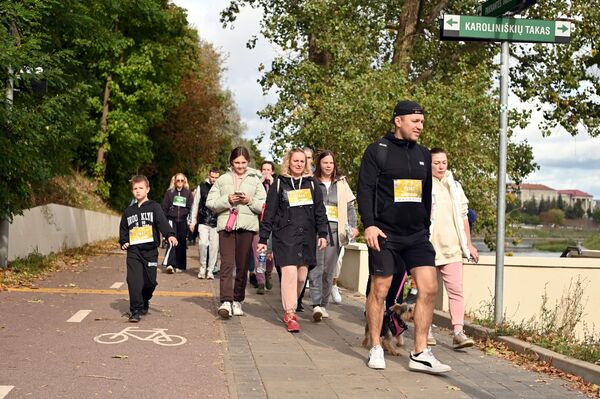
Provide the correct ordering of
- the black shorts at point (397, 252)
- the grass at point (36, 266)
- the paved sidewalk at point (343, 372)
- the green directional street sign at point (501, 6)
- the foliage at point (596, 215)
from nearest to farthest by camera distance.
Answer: the paved sidewalk at point (343, 372) → the black shorts at point (397, 252) → the green directional street sign at point (501, 6) → the grass at point (36, 266) → the foliage at point (596, 215)

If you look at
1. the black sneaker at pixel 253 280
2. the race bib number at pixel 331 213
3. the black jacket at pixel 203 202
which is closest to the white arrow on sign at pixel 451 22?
the race bib number at pixel 331 213

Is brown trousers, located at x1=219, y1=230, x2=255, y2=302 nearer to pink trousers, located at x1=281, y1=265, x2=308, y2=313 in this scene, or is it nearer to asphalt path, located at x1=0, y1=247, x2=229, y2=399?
asphalt path, located at x1=0, y1=247, x2=229, y2=399

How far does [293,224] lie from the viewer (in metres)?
9.95

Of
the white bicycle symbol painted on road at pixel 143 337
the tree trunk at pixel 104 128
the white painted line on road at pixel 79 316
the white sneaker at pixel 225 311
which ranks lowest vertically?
the white bicycle symbol painted on road at pixel 143 337

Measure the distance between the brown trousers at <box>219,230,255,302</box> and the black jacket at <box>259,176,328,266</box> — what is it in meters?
0.75

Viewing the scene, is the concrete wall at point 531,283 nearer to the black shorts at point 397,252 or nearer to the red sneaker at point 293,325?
the red sneaker at point 293,325

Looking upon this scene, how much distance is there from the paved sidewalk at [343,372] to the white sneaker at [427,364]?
0.05 meters

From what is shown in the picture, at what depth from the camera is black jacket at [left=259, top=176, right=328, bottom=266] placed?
388 inches

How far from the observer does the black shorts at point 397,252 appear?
768cm

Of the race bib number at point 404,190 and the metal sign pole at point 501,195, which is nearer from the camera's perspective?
the race bib number at point 404,190

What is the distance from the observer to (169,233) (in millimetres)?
10406

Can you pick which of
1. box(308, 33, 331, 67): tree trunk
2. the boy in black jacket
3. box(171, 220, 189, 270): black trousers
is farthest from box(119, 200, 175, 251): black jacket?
box(308, 33, 331, 67): tree trunk

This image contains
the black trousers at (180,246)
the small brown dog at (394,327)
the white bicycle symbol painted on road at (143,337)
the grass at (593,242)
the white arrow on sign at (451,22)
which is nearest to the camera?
the small brown dog at (394,327)

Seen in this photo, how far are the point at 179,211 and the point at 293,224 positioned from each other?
8345 mm
